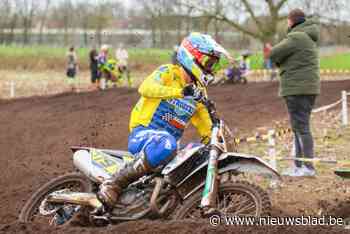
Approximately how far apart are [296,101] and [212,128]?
10.4 feet

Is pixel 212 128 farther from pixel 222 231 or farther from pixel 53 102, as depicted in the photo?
pixel 53 102

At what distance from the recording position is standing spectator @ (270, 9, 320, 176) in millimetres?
9125

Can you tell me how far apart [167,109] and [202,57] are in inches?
23.7

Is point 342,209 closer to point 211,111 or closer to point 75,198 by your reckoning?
point 211,111

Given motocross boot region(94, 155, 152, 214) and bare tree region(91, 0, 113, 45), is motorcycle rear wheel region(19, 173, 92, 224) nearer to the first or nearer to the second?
motocross boot region(94, 155, 152, 214)

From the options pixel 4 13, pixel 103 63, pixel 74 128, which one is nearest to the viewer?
pixel 74 128

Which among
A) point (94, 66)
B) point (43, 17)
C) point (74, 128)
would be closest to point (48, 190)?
point (74, 128)

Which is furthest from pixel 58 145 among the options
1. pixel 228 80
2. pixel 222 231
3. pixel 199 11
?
pixel 199 11

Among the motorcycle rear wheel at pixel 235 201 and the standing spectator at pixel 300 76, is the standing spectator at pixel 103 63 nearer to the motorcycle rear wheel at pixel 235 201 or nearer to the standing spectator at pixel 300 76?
the standing spectator at pixel 300 76

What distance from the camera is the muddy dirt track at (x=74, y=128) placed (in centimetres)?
568

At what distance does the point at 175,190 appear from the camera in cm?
619

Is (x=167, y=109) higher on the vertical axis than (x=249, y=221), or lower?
higher

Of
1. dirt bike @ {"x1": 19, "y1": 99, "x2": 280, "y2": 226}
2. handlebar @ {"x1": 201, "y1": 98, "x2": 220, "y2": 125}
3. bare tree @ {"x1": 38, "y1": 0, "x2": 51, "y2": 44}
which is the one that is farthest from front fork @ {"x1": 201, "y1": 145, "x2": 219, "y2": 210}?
bare tree @ {"x1": 38, "y1": 0, "x2": 51, "y2": 44}

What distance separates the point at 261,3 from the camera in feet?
137
